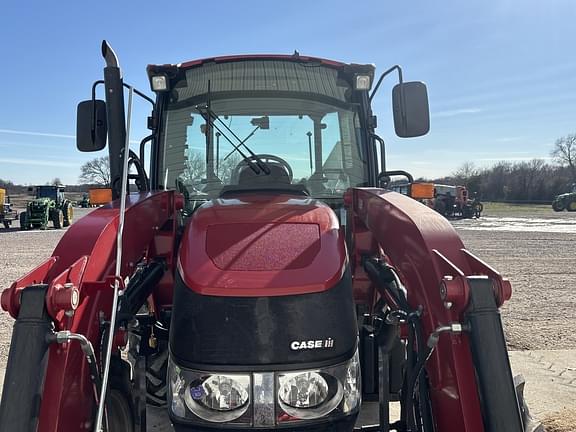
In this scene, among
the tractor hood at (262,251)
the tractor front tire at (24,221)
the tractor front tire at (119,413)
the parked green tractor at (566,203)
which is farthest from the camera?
the parked green tractor at (566,203)

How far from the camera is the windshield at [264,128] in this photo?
3.08 meters

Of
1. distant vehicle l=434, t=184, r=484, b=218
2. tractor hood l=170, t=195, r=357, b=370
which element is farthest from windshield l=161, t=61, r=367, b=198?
distant vehicle l=434, t=184, r=484, b=218

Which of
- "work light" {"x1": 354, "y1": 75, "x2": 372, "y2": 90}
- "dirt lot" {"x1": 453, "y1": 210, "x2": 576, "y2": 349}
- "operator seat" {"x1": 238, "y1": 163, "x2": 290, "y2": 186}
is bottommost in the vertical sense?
"dirt lot" {"x1": 453, "y1": 210, "x2": 576, "y2": 349}

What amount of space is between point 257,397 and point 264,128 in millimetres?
1895

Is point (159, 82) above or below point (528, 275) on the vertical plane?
above

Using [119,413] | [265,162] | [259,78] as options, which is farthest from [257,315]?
[259,78]

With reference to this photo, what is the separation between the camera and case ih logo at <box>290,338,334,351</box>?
1.65 metres

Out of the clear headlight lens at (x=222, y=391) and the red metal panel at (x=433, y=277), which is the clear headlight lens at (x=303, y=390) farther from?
the red metal panel at (x=433, y=277)

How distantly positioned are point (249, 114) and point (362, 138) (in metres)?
0.72

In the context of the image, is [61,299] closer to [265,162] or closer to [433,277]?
[433,277]

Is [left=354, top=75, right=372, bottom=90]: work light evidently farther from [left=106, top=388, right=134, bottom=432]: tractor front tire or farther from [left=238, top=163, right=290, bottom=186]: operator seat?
[left=106, top=388, right=134, bottom=432]: tractor front tire

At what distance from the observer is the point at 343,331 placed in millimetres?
1744

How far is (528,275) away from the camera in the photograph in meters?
9.60

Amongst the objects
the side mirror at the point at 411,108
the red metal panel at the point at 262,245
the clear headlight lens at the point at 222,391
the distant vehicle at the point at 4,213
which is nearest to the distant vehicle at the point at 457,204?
the distant vehicle at the point at 4,213
